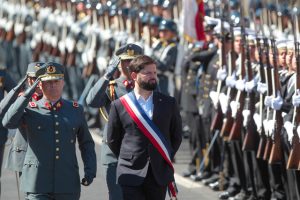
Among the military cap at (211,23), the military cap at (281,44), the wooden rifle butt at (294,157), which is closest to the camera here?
the wooden rifle butt at (294,157)

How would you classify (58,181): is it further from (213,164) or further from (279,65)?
(213,164)

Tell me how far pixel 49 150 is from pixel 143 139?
0.76m

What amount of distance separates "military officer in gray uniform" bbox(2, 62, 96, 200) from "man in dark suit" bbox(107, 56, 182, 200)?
335 millimetres

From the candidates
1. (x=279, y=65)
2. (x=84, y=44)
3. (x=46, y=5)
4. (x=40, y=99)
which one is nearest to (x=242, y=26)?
(x=279, y=65)

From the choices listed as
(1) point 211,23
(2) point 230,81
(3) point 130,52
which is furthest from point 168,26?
(3) point 130,52

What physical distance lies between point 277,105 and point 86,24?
1083cm

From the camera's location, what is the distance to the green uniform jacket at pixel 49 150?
11133mm

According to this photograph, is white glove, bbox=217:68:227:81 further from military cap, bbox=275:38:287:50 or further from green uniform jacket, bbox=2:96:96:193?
green uniform jacket, bbox=2:96:96:193

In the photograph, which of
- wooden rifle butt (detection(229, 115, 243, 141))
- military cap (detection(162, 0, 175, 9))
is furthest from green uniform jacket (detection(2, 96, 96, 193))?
military cap (detection(162, 0, 175, 9))

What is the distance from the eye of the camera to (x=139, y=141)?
10961 mm

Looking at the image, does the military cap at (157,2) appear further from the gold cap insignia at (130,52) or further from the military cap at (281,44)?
the gold cap insignia at (130,52)

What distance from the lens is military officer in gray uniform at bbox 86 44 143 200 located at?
40.3 ft

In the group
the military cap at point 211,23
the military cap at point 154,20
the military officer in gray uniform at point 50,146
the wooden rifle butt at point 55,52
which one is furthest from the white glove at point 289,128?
the wooden rifle butt at point 55,52

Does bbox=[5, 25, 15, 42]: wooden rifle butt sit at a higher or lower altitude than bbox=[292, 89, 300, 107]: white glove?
higher
